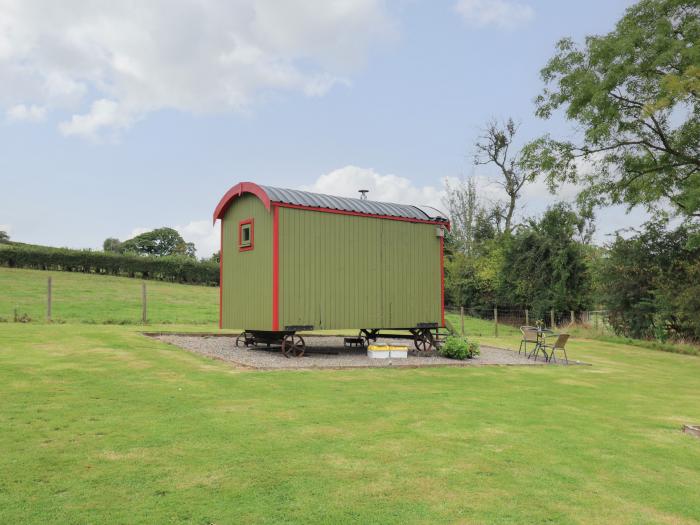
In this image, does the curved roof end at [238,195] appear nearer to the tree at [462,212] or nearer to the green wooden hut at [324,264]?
the green wooden hut at [324,264]

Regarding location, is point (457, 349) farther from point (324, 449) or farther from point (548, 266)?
point (548, 266)

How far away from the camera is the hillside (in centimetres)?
1755

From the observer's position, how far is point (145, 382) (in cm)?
756

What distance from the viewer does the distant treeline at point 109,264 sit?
110ft

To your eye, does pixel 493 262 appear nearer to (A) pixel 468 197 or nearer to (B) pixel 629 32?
(A) pixel 468 197

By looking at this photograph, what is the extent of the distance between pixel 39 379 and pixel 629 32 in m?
19.5

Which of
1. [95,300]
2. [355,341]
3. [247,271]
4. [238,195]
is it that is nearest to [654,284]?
[355,341]

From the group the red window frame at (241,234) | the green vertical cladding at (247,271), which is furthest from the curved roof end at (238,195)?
the red window frame at (241,234)

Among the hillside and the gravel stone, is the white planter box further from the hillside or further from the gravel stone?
the hillside

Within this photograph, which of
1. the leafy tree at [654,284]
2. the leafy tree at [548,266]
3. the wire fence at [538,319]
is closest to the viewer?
the leafy tree at [654,284]

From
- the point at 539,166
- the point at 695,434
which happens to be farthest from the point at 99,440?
the point at 539,166

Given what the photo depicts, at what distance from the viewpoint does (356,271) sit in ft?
41.5

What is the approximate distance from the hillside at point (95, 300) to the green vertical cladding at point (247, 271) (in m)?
4.98

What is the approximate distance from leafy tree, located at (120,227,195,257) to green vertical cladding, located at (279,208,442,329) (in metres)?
59.2
